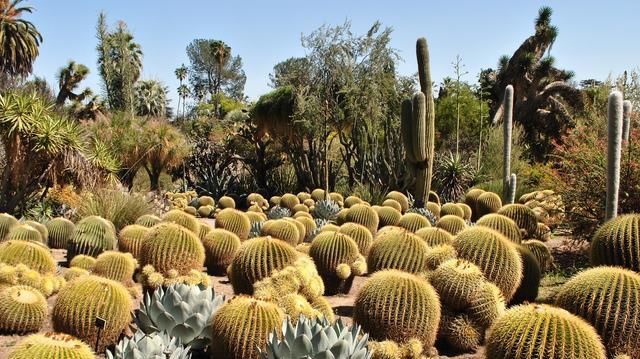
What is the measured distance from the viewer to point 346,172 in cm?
2133

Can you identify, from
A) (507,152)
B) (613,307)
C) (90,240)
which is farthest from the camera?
(507,152)

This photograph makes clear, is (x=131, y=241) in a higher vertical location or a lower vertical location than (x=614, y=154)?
lower

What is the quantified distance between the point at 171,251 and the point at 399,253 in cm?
249

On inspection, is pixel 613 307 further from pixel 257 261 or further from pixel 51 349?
pixel 51 349

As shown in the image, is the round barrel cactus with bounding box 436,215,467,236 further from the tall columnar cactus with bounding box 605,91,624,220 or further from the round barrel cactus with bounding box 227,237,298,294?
the round barrel cactus with bounding box 227,237,298,294

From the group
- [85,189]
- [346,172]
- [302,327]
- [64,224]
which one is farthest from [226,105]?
[302,327]

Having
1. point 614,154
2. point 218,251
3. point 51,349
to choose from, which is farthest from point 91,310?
point 614,154

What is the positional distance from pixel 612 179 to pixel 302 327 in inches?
241

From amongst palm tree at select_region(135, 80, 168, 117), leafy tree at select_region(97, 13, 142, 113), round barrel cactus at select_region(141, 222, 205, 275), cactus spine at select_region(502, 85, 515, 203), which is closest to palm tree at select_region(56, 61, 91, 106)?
leafy tree at select_region(97, 13, 142, 113)

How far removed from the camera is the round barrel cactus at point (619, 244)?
6516 millimetres

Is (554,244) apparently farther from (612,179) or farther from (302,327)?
(302,327)

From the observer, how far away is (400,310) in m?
5.05

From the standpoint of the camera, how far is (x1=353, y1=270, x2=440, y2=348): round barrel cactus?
16.4ft

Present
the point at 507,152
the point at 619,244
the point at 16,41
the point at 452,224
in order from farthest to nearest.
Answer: the point at 16,41, the point at 507,152, the point at 452,224, the point at 619,244
